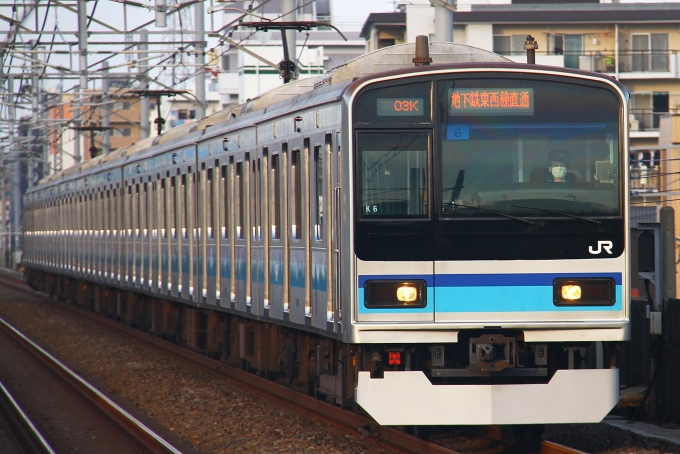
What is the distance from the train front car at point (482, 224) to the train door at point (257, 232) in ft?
9.59

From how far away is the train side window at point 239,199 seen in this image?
11117mm

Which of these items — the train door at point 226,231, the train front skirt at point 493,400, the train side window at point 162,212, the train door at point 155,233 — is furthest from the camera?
the train door at point 155,233

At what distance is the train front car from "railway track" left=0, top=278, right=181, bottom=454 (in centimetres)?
219

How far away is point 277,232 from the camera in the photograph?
9.80m

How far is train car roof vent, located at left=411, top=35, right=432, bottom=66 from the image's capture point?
7.80 m

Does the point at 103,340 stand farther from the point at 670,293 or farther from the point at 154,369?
the point at 670,293

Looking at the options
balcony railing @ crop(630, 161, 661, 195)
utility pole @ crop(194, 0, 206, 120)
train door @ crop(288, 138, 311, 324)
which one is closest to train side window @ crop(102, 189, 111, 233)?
utility pole @ crop(194, 0, 206, 120)

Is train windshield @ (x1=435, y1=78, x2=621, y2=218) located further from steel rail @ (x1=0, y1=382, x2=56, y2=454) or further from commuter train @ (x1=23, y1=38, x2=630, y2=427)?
steel rail @ (x1=0, y1=382, x2=56, y2=454)

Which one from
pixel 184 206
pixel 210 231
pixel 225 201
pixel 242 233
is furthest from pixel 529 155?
pixel 184 206

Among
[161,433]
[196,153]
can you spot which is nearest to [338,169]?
[161,433]

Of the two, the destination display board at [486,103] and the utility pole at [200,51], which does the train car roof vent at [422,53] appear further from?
the utility pole at [200,51]

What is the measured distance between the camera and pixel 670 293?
9500 mm

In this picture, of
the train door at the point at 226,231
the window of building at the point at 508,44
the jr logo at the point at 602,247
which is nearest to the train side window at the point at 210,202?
the train door at the point at 226,231

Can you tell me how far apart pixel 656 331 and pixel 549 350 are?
2044 mm
